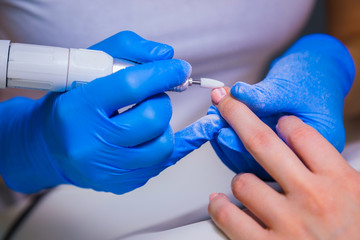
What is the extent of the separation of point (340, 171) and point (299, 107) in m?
0.19

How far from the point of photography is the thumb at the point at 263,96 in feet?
2.10

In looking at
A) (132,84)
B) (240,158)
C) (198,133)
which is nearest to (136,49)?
(132,84)

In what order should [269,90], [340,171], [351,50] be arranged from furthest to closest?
[351,50] → [269,90] → [340,171]

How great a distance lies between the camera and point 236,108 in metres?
0.64

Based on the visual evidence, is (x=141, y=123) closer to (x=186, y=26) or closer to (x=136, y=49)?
(x=136, y=49)

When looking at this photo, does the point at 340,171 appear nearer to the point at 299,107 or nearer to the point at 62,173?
the point at 299,107

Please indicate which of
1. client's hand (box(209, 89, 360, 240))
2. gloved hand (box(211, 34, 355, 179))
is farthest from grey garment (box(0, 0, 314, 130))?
client's hand (box(209, 89, 360, 240))

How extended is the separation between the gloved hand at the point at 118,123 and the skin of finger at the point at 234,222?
150mm

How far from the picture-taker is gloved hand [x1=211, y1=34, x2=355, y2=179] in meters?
0.65

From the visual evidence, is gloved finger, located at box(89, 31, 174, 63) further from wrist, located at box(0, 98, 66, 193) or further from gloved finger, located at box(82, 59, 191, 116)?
wrist, located at box(0, 98, 66, 193)

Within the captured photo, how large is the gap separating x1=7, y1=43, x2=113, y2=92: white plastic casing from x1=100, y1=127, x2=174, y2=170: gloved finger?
0.16 metres

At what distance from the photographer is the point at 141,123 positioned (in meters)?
0.63

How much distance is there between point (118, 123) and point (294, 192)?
0.34m

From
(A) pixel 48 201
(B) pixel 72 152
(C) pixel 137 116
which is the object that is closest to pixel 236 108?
(C) pixel 137 116
